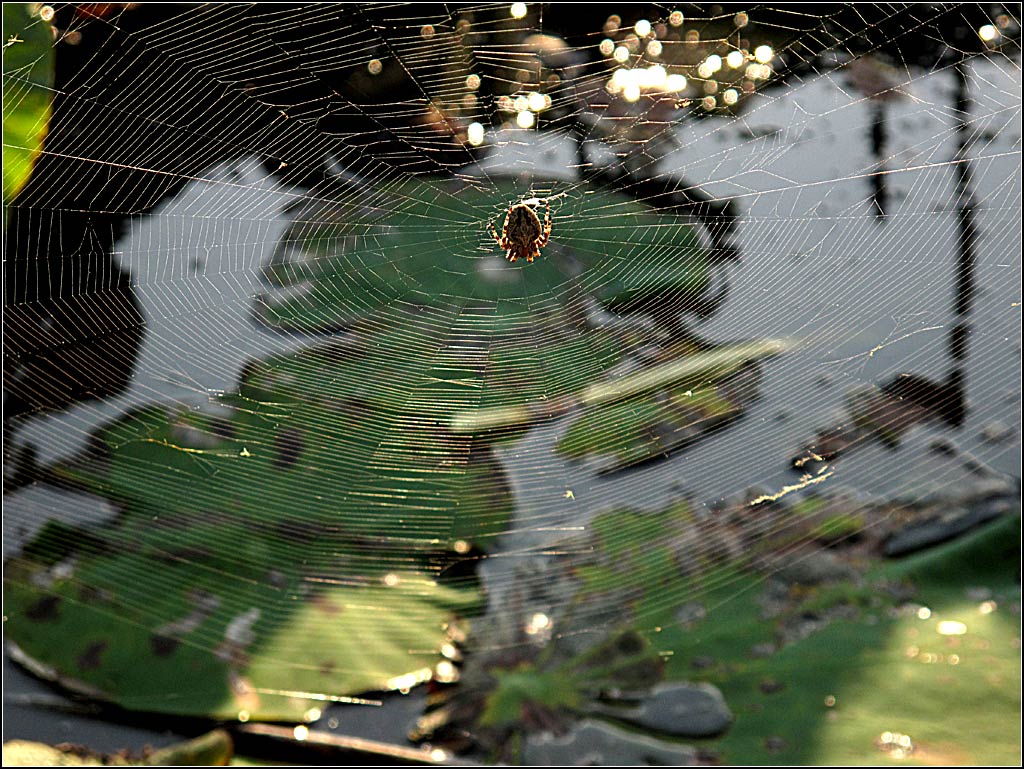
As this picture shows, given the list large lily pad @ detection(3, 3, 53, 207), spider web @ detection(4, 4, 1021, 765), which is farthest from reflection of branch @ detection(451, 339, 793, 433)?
large lily pad @ detection(3, 3, 53, 207)

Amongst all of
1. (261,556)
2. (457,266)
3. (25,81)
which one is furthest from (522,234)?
(25,81)

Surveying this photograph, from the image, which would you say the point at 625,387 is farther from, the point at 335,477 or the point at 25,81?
the point at 25,81

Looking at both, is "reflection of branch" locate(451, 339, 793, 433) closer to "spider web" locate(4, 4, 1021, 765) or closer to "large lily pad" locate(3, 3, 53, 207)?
"spider web" locate(4, 4, 1021, 765)

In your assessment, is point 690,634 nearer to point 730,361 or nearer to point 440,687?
point 440,687

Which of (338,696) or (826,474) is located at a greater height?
(826,474)

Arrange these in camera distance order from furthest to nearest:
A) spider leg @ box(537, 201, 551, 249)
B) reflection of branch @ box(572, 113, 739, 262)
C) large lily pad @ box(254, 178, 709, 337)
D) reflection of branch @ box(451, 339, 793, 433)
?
1. spider leg @ box(537, 201, 551, 249)
2. reflection of branch @ box(572, 113, 739, 262)
3. large lily pad @ box(254, 178, 709, 337)
4. reflection of branch @ box(451, 339, 793, 433)

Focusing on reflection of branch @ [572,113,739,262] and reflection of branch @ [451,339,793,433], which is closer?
reflection of branch @ [451,339,793,433]

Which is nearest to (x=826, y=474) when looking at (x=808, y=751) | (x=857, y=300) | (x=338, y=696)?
(x=857, y=300)
